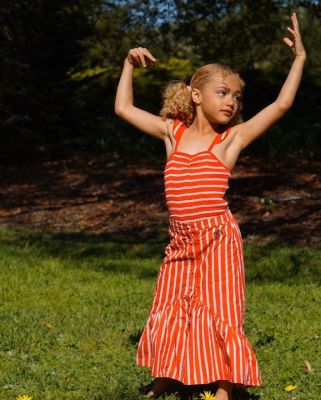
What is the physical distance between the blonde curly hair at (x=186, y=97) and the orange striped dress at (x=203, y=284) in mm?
222

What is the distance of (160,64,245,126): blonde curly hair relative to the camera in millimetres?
4016

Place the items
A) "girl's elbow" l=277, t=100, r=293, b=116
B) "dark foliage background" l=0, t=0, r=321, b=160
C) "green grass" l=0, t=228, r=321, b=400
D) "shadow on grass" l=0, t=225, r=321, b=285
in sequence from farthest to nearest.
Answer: "dark foliage background" l=0, t=0, r=321, b=160 < "shadow on grass" l=0, t=225, r=321, b=285 < "green grass" l=0, t=228, r=321, b=400 < "girl's elbow" l=277, t=100, r=293, b=116

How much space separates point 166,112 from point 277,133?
11.4 m

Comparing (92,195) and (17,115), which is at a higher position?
(17,115)

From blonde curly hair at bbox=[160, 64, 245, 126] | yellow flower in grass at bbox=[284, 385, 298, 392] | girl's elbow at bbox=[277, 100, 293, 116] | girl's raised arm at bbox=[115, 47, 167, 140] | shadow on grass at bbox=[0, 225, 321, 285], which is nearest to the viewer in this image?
girl's elbow at bbox=[277, 100, 293, 116]

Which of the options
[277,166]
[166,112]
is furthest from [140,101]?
[166,112]

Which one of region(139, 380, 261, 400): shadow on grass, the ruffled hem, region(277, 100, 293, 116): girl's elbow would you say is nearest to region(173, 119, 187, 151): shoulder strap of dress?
region(277, 100, 293, 116): girl's elbow

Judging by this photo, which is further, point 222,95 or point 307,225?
point 307,225

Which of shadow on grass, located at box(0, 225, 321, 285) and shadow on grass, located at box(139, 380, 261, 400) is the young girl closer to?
shadow on grass, located at box(139, 380, 261, 400)

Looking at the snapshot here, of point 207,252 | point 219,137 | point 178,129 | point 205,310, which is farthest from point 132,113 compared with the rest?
point 205,310

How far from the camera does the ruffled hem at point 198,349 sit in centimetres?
387

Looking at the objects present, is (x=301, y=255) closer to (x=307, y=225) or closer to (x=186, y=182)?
(x=307, y=225)

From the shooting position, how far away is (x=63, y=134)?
16875 millimetres

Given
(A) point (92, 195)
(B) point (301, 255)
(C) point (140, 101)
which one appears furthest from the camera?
(C) point (140, 101)
